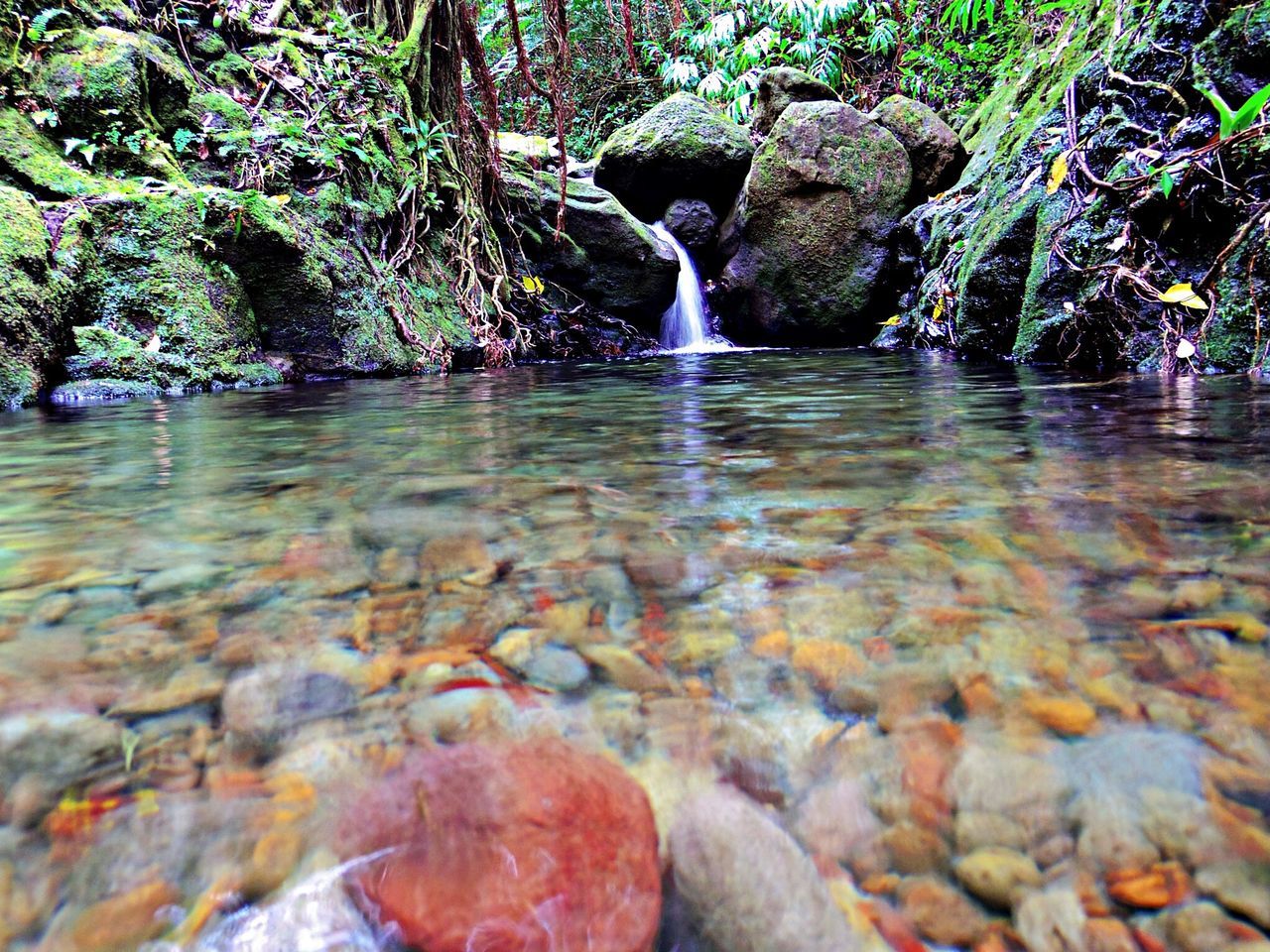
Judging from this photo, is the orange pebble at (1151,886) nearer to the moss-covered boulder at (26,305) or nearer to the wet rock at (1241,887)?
the wet rock at (1241,887)

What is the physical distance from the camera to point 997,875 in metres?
0.53

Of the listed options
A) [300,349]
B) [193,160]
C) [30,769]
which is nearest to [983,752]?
[30,769]

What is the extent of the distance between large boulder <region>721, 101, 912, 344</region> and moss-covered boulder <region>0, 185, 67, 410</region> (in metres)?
6.46

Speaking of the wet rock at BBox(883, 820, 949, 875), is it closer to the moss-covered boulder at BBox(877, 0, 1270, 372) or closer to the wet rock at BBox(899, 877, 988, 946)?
the wet rock at BBox(899, 877, 988, 946)

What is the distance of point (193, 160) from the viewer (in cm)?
506

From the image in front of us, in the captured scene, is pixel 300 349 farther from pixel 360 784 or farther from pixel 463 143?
pixel 360 784

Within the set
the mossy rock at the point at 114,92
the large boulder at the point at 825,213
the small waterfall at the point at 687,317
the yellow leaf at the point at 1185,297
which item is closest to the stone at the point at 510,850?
the yellow leaf at the point at 1185,297

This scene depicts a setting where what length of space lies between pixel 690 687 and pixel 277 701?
0.43 metres

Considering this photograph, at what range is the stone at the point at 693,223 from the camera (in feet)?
29.2

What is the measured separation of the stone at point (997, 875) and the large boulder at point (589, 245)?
714 centimetres

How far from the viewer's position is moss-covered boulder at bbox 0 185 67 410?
Answer: 10.5 ft

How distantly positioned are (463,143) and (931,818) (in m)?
6.65

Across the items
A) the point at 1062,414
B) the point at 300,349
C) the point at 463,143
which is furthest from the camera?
the point at 463,143

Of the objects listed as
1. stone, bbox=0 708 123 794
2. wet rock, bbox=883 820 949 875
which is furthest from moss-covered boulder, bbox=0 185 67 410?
wet rock, bbox=883 820 949 875
